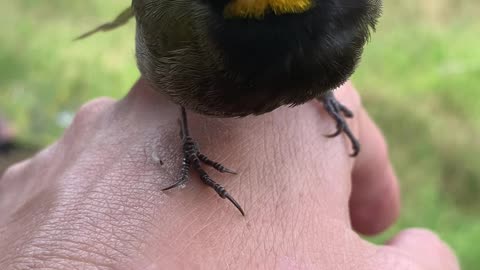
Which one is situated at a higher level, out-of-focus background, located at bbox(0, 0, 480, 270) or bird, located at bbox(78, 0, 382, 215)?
bird, located at bbox(78, 0, 382, 215)

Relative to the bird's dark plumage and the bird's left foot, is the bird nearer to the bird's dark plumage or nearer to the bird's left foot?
the bird's dark plumage

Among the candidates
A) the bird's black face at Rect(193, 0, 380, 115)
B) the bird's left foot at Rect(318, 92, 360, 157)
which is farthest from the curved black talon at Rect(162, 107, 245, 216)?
the bird's left foot at Rect(318, 92, 360, 157)

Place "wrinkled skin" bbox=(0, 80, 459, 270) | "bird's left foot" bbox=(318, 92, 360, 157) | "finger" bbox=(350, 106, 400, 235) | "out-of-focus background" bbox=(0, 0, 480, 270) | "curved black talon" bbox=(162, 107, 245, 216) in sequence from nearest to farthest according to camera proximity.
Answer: "wrinkled skin" bbox=(0, 80, 459, 270), "curved black talon" bbox=(162, 107, 245, 216), "bird's left foot" bbox=(318, 92, 360, 157), "finger" bbox=(350, 106, 400, 235), "out-of-focus background" bbox=(0, 0, 480, 270)

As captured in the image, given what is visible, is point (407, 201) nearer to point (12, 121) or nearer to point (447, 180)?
point (447, 180)

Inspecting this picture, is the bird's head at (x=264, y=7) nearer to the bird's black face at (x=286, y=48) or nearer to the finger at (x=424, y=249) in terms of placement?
the bird's black face at (x=286, y=48)

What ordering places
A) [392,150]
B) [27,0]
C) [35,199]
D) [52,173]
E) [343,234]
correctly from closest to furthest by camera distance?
1. [343,234]
2. [35,199]
3. [52,173]
4. [392,150]
5. [27,0]

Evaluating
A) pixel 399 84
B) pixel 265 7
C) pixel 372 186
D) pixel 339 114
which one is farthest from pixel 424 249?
pixel 399 84

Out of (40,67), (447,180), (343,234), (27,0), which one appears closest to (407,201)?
(447,180)
